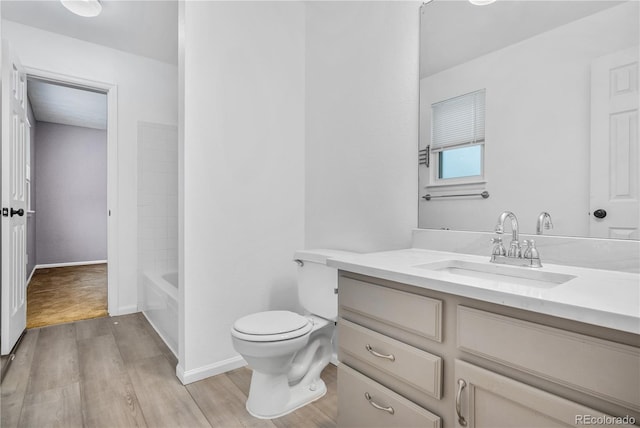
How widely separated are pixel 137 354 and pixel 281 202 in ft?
4.60

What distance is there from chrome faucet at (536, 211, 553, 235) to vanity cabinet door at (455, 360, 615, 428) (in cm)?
69

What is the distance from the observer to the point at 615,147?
1111 millimetres

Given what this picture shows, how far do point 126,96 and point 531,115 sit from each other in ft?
10.7

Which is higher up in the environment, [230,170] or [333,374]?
[230,170]

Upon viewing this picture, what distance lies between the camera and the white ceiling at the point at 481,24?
1.26 meters

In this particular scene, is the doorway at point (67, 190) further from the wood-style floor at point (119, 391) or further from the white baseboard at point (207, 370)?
the white baseboard at point (207, 370)

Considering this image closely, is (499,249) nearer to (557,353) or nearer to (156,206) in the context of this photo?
(557,353)

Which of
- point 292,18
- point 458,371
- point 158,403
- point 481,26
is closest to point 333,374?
point 158,403

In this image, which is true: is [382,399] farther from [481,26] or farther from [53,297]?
[53,297]

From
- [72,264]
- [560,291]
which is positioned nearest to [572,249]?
[560,291]

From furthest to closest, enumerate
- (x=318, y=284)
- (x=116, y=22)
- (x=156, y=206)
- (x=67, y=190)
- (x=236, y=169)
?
(x=67, y=190)
(x=156, y=206)
(x=116, y=22)
(x=236, y=169)
(x=318, y=284)

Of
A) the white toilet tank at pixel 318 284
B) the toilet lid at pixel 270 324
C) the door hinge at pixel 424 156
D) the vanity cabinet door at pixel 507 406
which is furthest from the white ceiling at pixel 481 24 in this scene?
the toilet lid at pixel 270 324

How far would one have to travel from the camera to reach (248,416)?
1.61 m

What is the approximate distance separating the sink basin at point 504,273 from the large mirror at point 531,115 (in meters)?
0.25
